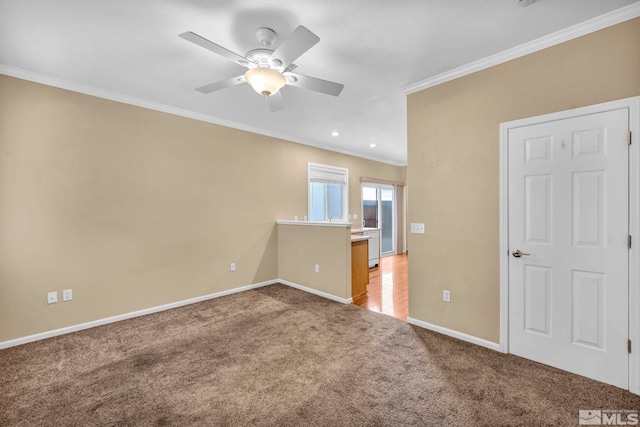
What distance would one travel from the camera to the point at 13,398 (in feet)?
6.22

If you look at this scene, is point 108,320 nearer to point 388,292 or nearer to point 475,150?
point 388,292

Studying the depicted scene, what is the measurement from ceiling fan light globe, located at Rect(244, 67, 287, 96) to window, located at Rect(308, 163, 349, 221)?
339 cm

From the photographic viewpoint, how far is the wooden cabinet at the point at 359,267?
3.91m

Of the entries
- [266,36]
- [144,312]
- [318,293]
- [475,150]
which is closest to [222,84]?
[266,36]

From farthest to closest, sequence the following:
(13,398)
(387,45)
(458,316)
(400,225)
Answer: (400,225) < (458,316) < (387,45) < (13,398)

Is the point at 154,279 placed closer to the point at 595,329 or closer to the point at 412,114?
the point at 412,114

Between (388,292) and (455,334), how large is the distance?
5.21ft

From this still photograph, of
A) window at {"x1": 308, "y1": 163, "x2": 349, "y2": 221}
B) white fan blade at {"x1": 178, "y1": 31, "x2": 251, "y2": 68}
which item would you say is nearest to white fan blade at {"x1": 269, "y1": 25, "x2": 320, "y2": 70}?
white fan blade at {"x1": 178, "y1": 31, "x2": 251, "y2": 68}

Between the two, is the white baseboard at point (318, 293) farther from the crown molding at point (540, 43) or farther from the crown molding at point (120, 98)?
the crown molding at point (540, 43)

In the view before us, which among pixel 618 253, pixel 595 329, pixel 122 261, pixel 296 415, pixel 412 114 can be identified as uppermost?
pixel 412 114

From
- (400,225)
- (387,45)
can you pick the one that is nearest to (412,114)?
(387,45)

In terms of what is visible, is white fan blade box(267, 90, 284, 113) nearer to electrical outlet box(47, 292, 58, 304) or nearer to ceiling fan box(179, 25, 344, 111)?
ceiling fan box(179, 25, 344, 111)

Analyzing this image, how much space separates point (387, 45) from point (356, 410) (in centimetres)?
271

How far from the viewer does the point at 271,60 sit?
6.47 ft
